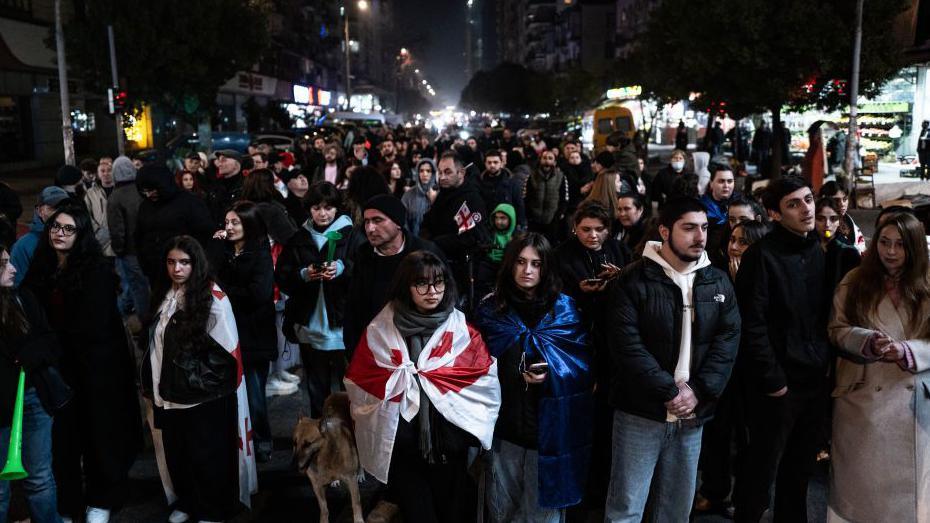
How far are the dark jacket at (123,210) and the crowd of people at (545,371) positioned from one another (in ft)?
10.8

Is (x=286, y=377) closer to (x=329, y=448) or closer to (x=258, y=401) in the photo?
(x=258, y=401)

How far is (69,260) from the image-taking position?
4715 mm

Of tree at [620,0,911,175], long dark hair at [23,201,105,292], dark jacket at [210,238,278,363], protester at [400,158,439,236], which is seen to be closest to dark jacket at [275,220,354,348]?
dark jacket at [210,238,278,363]

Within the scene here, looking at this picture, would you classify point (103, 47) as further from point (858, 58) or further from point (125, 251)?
point (858, 58)

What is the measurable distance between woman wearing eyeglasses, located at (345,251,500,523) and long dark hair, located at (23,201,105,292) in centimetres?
188

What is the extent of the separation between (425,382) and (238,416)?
1621 millimetres

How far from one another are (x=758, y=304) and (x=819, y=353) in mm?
457

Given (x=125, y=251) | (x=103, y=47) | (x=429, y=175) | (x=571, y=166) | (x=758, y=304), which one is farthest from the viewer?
(x=103, y=47)

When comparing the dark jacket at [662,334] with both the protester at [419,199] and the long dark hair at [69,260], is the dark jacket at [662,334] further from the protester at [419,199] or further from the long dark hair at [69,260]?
the protester at [419,199]

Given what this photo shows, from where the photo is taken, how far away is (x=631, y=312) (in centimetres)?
404

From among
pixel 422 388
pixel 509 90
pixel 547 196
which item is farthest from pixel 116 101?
pixel 509 90

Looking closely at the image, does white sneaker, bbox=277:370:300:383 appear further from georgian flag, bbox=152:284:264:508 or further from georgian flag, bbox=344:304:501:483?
georgian flag, bbox=344:304:501:483

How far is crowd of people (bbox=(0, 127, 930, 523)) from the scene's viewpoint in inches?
159

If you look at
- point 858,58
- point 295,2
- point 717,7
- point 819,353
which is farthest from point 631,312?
point 295,2
